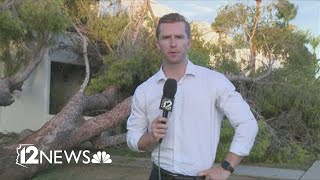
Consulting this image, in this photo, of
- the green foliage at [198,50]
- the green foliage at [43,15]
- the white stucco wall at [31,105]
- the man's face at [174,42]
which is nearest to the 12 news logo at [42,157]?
the green foliage at [43,15]

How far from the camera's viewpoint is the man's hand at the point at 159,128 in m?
2.35

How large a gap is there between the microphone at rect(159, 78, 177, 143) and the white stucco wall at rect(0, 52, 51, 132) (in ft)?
40.0

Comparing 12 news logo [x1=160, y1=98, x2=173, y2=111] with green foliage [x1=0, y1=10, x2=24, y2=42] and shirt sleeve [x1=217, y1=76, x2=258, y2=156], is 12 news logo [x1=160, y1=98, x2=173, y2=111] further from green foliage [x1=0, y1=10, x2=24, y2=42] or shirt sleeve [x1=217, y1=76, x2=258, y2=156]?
green foliage [x1=0, y1=10, x2=24, y2=42]

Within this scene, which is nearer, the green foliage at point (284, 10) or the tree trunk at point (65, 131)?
the tree trunk at point (65, 131)

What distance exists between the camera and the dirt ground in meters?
8.70

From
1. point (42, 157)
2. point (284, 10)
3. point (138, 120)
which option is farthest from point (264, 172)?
point (138, 120)

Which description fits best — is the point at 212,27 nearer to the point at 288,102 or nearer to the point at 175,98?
the point at 288,102

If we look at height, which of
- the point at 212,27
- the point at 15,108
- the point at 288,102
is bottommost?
the point at 15,108

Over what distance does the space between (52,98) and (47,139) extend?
267 inches

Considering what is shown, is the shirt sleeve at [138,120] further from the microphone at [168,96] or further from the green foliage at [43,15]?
the green foliage at [43,15]

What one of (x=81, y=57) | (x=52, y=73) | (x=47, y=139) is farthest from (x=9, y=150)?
(x=52, y=73)

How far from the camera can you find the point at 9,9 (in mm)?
8867

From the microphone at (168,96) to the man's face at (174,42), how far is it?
173mm

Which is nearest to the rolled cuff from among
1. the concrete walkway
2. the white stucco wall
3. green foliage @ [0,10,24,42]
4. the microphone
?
the microphone
